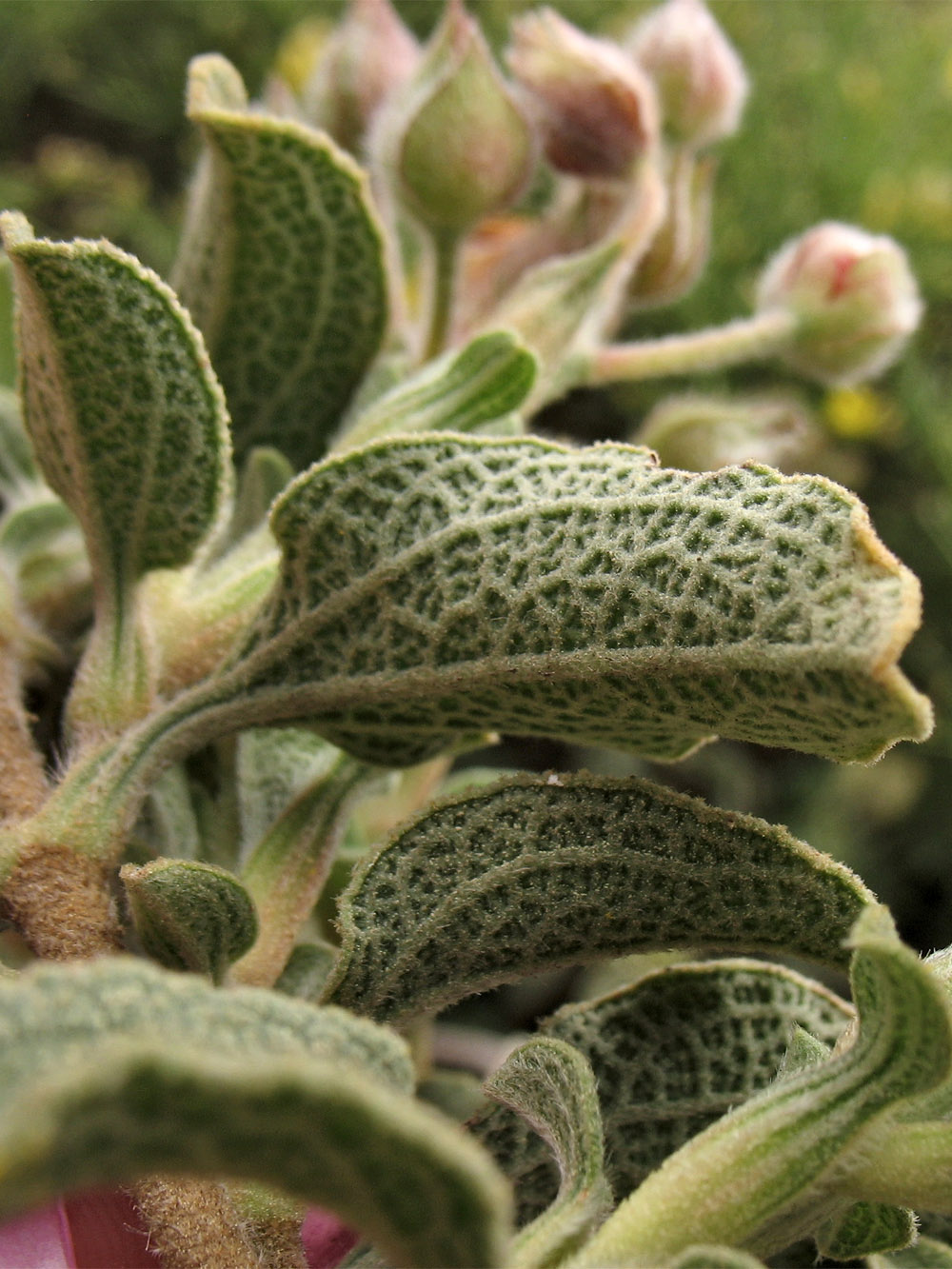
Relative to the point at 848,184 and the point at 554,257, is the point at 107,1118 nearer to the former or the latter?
A: the point at 554,257

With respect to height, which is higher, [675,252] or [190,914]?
[675,252]

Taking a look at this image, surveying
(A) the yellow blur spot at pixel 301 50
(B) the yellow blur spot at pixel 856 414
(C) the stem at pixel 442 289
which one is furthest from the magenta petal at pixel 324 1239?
(B) the yellow blur spot at pixel 856 414

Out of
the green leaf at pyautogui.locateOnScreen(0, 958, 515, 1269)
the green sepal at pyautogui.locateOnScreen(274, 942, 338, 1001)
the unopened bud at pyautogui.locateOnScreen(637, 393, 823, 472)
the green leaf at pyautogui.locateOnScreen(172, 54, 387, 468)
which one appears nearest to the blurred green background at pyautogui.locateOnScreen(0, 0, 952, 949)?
the unopened bud at pyautogui.locateOnScreen(637, 393, 823, 472)

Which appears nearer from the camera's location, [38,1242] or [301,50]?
[38,1242]

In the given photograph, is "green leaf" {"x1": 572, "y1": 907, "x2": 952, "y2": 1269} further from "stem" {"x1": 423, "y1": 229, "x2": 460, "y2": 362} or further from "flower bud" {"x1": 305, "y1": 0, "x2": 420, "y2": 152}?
"flower bud" {"x1": 305, "y1": 0, "x2": 420, "y2": 152}

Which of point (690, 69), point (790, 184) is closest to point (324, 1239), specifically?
point (690, 69)

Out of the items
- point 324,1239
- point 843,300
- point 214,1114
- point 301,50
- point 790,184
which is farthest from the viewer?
point 790,184

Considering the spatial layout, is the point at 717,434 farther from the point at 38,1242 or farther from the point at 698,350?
the point at 38,1242
